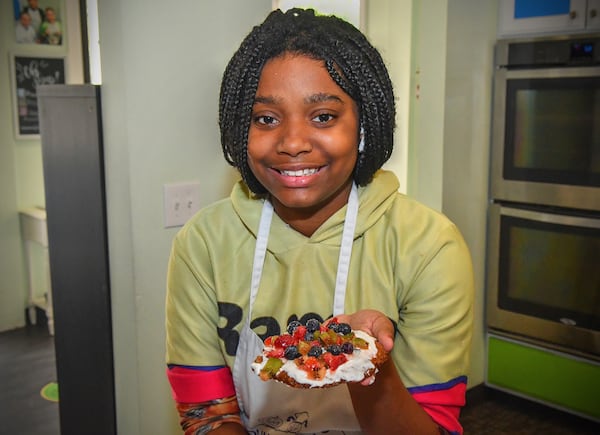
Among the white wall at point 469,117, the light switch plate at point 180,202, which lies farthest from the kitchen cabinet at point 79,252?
the white wall at point 469,117

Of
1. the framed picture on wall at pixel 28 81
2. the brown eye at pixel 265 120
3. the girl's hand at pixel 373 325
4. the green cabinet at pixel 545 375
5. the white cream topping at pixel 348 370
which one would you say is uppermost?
the framed picture on wall at pixel 28 81

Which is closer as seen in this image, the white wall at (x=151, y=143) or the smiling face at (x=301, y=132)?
the smiling face at (x=301, y=132)

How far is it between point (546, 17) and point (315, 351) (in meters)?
2.15

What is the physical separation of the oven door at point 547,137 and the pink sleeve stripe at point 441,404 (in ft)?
5.71

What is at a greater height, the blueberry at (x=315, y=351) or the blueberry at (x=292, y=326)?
the blueberry at (x=315, y=351)

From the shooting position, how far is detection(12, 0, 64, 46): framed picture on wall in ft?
12.7

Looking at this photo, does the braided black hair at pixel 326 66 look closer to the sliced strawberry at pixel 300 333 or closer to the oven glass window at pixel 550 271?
the sliced strawberry at pixel 300 333

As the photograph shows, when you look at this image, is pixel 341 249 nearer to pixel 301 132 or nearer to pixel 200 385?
pixel 301 132

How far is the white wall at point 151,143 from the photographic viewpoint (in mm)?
1630

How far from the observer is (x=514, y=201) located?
109 inches

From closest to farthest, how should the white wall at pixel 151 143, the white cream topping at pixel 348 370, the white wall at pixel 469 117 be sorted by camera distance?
the white cream topping at pixel 348 370, the white wall at pixel 151 143, the white wall at pixel 469 117

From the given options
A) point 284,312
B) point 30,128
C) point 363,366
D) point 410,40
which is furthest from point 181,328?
point 30,128

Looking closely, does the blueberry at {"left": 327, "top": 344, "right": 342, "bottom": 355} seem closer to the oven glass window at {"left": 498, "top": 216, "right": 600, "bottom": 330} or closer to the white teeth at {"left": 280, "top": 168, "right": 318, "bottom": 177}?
the white teeth at {"left": 280, "top": 168, "right": 318, "bottom": 177}

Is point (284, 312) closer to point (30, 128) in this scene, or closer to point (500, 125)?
point (500, 125)
